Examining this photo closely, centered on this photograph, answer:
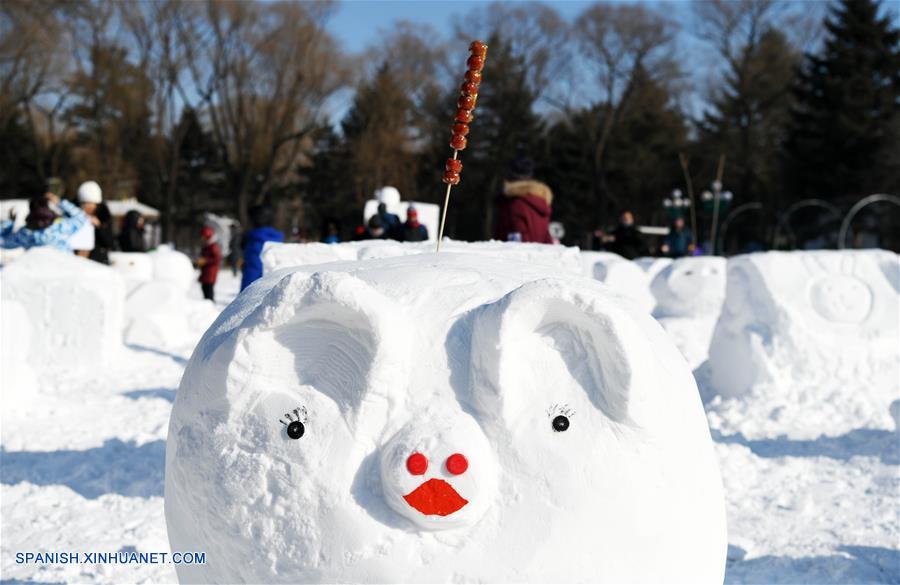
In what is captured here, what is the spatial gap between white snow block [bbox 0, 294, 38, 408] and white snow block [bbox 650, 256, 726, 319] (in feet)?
23.1

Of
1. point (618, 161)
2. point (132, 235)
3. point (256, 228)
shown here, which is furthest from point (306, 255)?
point (618, 161)

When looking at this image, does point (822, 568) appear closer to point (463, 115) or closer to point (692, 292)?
point (463, 115)

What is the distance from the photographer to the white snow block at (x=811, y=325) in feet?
25.3

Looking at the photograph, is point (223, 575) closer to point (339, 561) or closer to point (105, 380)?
point (339, 561)

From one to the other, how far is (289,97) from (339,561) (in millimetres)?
29506

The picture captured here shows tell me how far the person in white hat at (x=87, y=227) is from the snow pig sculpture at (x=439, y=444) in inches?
302

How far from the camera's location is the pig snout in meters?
2.15

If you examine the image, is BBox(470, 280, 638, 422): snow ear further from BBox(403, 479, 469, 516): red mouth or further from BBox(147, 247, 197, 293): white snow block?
BBox(147, 247, 197, 293): white snow block

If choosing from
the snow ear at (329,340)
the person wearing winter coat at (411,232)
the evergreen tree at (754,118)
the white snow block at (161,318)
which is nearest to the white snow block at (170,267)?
the white snow block at (161,318)

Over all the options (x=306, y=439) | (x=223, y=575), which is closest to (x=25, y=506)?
(x=223, y=575)

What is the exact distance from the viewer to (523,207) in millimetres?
6980

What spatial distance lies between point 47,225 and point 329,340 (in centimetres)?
767

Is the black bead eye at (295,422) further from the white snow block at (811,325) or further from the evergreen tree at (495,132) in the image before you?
the evergreen tree at (495,132)

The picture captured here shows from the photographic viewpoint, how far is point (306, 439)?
7.47ft
